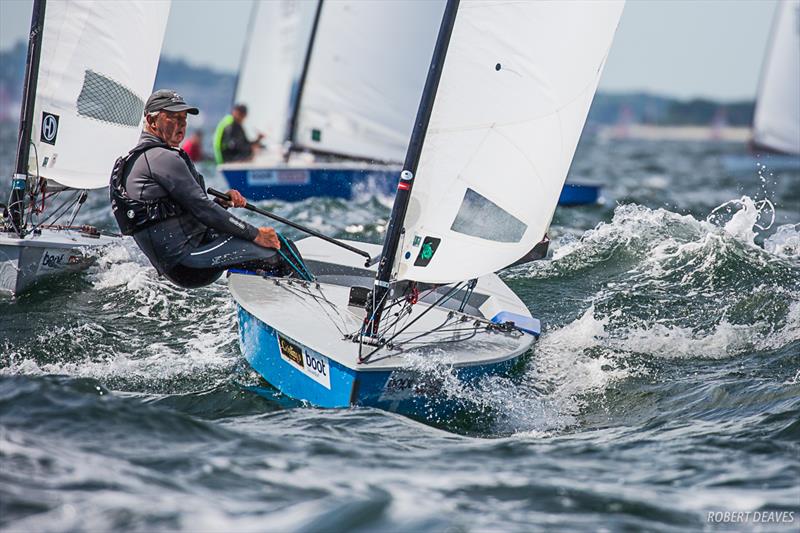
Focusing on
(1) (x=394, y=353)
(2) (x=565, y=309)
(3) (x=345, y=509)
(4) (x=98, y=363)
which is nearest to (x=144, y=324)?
(4) (x=98, y=363)

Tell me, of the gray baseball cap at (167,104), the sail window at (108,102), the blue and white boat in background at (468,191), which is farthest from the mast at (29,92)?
the blue and white boat in background at (468,191)

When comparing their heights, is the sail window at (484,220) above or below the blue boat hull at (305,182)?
above

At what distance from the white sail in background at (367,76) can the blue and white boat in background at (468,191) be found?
7.20 metres

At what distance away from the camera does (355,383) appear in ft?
14.8

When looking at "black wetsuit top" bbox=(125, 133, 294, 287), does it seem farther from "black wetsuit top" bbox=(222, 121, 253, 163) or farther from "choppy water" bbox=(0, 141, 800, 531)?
"black wetsuit top" bbox=(222, 121, 253, 163)

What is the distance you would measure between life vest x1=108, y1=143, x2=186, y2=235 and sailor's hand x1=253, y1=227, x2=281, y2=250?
461 millimetres

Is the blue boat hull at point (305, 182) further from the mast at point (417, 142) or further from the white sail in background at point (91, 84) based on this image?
the mast at point (417, 142)

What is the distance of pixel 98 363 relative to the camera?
5.38 meters

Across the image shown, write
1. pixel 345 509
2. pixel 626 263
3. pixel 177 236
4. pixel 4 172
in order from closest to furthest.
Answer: pixel 345 509 < pixel 177 236 < pixel 626 263 < pixel 4 172

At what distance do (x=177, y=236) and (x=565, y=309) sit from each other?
2.77 meters

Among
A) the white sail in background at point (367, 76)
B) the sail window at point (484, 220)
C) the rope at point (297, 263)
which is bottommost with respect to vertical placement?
the rope at point (297, 263)

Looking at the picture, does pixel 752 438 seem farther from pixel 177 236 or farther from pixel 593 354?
pixel 177 236

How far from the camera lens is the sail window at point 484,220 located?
5105mm

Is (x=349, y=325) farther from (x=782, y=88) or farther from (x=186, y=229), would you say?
(x=782, y=88)
